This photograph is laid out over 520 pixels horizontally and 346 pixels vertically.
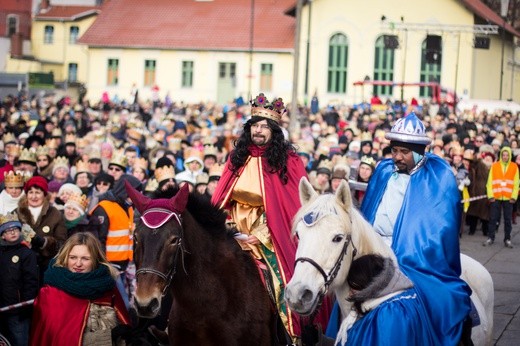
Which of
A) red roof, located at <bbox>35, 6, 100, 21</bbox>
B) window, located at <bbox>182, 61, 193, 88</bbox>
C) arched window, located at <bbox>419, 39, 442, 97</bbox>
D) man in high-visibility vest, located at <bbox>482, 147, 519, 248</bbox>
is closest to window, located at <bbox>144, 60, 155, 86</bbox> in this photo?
window, located at <bbox>182, 61, 193, 88</bbox>

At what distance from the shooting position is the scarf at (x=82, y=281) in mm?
7926

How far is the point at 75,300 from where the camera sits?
8008 millimetres

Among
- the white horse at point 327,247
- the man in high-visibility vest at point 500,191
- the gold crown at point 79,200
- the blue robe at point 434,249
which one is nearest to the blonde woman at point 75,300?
the white horse at point 327,247

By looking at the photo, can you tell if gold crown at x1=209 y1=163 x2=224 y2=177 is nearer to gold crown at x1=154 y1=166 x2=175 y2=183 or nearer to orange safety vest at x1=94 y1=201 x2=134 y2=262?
gold crown at x1=154 y1=166 x2=175 y2=183

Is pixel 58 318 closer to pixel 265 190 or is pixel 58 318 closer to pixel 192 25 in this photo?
pixel 265 190

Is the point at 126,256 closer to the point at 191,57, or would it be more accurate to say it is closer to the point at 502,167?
the point at 502,167

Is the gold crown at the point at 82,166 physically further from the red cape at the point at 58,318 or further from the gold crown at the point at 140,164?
the red cape at the point at 58,318

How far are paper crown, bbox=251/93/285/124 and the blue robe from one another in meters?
1.68

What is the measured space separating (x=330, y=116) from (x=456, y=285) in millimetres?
28482

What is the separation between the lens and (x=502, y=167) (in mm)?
21500

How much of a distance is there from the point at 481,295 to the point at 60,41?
7527cm

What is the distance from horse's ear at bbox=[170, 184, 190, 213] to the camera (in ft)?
23.4

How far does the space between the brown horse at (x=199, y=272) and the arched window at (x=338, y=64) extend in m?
57.0

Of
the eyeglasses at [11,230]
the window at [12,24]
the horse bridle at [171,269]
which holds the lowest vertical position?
the eyeglasses at [11,230]
